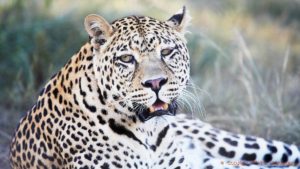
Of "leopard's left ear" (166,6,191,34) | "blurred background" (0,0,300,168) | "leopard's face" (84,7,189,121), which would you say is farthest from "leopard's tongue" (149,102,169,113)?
"blurred background" (0,0,300,168)

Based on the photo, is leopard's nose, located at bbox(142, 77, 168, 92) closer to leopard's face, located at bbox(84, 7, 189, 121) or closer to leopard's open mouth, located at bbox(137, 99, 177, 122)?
leopard's face, located at bbox(84, 7, 189, 121)

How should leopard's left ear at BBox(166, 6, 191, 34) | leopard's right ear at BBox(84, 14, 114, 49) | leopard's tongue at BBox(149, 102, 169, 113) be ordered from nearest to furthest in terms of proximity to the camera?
leopard's tongue at BBox(149, 102, 169, 113) < leopard's right ear at BBox(84, 14, 114, 49) < leopard's left ear at BBox(166, 6, 191, 34)

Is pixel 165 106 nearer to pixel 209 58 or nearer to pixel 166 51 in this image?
pixel 166 51

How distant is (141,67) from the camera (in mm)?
7168

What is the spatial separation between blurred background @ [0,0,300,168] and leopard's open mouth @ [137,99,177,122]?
204 cm

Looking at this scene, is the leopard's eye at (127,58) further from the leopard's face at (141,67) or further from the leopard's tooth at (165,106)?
the leopard's tooth at (165,106)

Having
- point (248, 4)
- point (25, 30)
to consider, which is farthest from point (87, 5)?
point (248, 4)

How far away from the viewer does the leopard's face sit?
7082 mm

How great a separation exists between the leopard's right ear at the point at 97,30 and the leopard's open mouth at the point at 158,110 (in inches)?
26.2

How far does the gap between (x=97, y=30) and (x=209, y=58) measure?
723 centimetres

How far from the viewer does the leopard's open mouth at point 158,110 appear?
7.14m

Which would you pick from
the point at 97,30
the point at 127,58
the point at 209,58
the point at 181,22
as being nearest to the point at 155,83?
the point at 127,58

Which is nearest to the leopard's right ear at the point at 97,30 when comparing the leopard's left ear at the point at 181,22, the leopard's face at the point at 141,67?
the leopard's face at the point at 141,67

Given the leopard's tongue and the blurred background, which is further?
the blurred background
